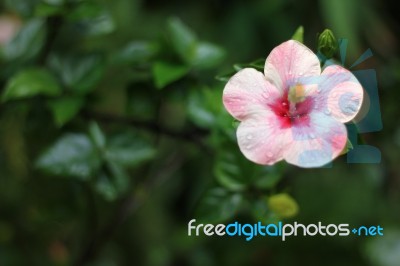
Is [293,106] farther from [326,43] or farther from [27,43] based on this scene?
[27,43]

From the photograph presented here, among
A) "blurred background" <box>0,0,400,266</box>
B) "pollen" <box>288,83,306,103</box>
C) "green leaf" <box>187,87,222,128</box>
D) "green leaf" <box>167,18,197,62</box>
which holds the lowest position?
"blurred background" <box>0,0,400,266</box>

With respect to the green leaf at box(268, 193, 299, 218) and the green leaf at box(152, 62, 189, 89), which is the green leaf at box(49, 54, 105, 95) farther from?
the green leaf at box(268, 193, 299, 218)

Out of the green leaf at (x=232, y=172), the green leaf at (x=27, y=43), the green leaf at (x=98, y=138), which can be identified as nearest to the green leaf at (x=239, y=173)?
the green leaf at (x=232, y=172)

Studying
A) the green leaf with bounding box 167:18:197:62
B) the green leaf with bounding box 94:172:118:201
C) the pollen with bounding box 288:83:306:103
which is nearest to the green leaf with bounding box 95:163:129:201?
the green leaf with bounding box 94:172:118:201

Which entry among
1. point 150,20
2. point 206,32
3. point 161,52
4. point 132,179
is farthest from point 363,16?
point 161,52

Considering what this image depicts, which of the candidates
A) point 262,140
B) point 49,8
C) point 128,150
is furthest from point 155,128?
point 262,140
